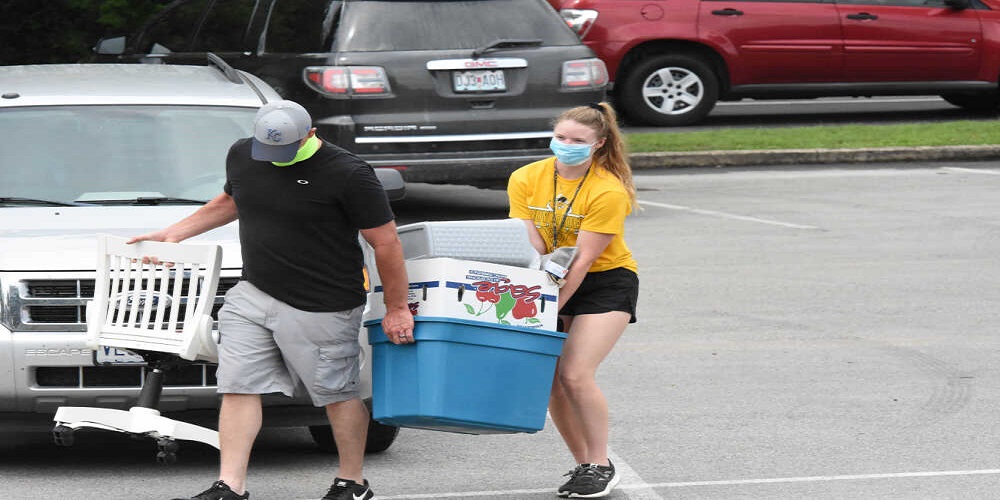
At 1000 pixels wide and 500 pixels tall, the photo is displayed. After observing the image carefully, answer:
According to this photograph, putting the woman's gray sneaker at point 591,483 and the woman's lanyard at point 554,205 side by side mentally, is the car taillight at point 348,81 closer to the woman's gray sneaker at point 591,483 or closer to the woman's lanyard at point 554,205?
the woman's lanyard at point 554,205

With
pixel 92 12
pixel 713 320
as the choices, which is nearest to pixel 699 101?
pixel 92 12

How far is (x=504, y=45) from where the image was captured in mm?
11672

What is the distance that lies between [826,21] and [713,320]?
31.1 ft

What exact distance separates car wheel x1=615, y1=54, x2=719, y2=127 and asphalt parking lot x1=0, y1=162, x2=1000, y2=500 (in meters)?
5.17

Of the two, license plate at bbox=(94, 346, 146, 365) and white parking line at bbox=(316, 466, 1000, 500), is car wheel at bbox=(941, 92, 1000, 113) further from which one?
license plate at bbox=(94, 346, 146, 365)

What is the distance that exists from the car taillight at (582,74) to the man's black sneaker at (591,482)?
6.22 meters

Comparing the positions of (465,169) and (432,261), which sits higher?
(432,261)

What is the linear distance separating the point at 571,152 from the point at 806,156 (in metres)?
10.7

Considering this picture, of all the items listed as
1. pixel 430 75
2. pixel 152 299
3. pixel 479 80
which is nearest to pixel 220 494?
pixel 152 299

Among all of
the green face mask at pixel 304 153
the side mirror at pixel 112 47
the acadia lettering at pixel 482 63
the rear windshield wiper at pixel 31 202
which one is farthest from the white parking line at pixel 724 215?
the green face mask at pixel 304 153

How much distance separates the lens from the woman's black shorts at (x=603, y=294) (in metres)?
5.70

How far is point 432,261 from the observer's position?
17.2ft

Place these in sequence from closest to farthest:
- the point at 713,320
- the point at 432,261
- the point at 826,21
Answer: the point at 432,261 < the point at 713,320 < the point at 826,21

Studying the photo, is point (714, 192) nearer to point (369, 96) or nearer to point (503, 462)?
point (369, 96)
